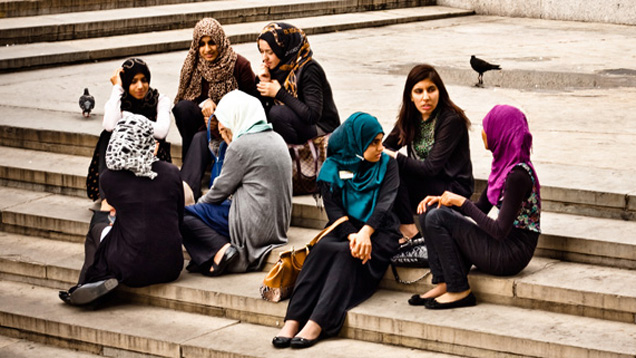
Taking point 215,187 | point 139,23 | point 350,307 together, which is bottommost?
point 350,307

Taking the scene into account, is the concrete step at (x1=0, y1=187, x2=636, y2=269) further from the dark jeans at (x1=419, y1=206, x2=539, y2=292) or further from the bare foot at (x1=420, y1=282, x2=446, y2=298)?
the bare foot at (x1=420, y1=282, x2=446, y2=298)

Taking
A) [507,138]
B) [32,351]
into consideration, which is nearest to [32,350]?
[32,351]

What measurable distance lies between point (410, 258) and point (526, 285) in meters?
0.76

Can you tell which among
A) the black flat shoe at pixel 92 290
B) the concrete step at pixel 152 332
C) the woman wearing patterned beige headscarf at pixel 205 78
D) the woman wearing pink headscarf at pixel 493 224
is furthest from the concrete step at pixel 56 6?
the woman wearing pink headscarf at pixel 493 224

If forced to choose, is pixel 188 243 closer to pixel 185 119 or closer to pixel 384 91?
pixel 185 119

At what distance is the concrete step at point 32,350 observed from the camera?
6.96 metres

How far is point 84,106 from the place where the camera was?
9664mm

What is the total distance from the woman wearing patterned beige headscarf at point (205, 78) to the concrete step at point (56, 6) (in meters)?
6.13

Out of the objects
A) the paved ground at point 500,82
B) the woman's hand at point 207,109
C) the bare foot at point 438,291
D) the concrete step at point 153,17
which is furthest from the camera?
the concrete step at point 153,17

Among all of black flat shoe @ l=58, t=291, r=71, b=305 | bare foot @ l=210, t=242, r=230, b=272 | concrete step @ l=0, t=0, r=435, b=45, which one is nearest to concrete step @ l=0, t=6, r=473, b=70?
concrete step @ l=0, t=0, r=435, b=45

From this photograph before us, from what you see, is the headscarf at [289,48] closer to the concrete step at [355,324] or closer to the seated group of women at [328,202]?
the seated group of women at [328,202]

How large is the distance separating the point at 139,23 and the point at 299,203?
708 centimetres

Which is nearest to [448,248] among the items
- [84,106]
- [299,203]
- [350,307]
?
[350,307]

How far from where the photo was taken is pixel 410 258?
6.77 meters
